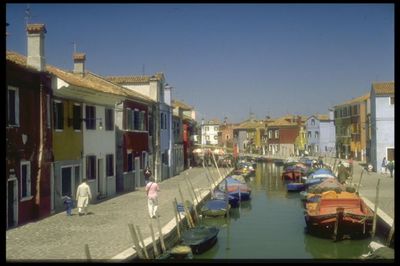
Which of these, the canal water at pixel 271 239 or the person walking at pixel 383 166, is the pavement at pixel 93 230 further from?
the person walking at pixel 383 166

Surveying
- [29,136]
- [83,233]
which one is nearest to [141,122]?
[29,136]

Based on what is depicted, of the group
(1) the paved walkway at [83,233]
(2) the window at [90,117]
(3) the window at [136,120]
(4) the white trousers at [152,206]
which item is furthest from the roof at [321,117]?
(4) the white trousers at [152,206]

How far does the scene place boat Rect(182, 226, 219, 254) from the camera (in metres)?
16.1

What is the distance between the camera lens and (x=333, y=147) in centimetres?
7475

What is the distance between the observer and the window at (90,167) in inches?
883

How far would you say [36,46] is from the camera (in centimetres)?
1870

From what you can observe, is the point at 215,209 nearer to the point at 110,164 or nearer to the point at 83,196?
the point at 110,164

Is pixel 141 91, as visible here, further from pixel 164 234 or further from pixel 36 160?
pixel 164 234

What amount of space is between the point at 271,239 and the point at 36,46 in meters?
11.6

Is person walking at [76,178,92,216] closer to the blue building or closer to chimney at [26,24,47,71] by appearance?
A: chimney at [26,24,47,71]

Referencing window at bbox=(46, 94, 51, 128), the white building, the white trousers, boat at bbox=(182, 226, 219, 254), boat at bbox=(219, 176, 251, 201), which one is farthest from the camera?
the white building

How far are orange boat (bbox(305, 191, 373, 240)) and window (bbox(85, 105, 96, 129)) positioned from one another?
408 inches

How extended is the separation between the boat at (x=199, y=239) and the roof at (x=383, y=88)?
84.7 feet

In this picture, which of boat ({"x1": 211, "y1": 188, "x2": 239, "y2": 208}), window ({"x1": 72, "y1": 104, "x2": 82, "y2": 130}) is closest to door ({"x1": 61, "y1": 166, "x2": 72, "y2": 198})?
window ({"x1": 72, "y1": 104, "x2": 82, "y2": 130})
